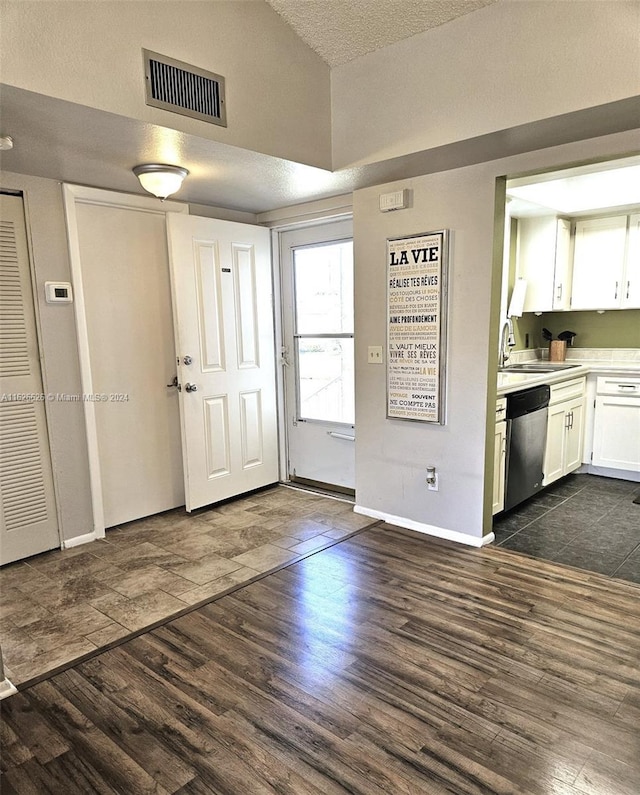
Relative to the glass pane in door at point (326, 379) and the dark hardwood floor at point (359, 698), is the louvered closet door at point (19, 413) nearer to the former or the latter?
the dark hardwood floor at point (359, 698)

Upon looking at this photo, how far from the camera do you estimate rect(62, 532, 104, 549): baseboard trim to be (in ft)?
10.3

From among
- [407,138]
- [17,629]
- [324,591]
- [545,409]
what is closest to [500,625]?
[324,591]

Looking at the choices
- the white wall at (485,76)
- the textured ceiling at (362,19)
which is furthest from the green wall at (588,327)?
the textured ceiling at (362,19)

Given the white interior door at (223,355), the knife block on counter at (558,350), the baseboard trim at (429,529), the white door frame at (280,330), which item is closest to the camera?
the baseboard trim at (429,529)

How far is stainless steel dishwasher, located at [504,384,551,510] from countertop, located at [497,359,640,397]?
5 centimetres

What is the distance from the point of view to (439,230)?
2924mm

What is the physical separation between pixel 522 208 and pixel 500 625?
328 centimetres

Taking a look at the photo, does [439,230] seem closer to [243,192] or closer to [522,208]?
[243,192]

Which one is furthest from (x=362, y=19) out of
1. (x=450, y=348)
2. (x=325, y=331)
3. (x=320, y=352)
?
(x=320, y=352)

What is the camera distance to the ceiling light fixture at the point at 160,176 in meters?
2.68

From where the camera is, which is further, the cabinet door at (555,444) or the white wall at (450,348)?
the cabinet door at (555,444)

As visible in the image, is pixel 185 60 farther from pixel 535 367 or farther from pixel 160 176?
pixel 535 367

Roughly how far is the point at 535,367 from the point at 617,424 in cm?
77

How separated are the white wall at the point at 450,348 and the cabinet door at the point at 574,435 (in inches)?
56.7
